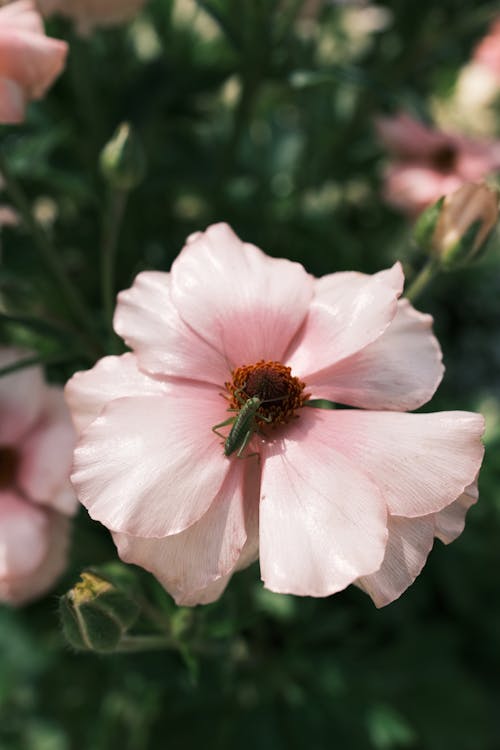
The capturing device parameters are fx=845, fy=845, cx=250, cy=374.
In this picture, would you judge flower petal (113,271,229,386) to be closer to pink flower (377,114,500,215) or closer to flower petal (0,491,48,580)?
flower petal (0,491,48,580)

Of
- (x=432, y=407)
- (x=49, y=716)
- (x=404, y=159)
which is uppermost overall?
(x=404, y=159)

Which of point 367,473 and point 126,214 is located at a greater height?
point 367,473

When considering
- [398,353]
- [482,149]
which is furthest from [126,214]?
[398,353]

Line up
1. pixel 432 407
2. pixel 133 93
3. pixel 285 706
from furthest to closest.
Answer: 1. pixel 285 706
2. pixel 133 93
3. pixel 432 407

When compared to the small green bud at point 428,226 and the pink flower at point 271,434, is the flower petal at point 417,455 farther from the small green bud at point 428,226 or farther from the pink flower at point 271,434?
the small green bud at point 428,226

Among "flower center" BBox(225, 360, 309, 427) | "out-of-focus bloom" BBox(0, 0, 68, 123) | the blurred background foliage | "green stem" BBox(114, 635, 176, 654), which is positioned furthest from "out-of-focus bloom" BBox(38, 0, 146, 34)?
"green stem" BBox(114, 635, 176, 654)

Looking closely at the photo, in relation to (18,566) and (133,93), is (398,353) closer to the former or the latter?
(18,566)
